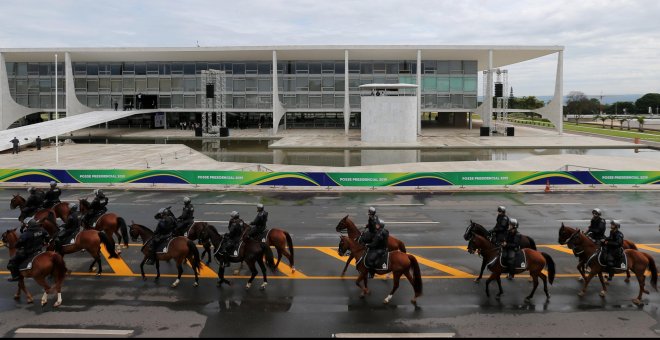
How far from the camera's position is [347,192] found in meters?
29.3

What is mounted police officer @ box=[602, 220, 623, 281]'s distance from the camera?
41.4 ft

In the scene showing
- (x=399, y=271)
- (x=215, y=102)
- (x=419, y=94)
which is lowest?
(x=399, y=271)

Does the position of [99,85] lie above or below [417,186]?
above

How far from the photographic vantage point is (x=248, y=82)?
3068 inches

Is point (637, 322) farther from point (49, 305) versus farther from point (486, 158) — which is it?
point (486, 158)

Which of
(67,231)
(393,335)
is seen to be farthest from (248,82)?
(393,335)

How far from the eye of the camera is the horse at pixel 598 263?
1263 cm

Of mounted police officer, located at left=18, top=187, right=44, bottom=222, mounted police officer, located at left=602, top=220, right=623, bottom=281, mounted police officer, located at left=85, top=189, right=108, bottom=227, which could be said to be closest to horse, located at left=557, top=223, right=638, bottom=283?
mounted police officer, located at left=602, top=220, right=623, bottom=281

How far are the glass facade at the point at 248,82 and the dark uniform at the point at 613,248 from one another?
6442cm

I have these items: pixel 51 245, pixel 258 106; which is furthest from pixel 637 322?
pixel 258 106

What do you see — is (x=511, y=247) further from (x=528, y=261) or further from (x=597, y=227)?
(x=597, y=227)

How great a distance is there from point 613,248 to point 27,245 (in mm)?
14498

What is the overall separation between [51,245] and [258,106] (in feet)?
213

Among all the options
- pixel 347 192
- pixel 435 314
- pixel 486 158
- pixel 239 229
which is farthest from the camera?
pixel 486 158
